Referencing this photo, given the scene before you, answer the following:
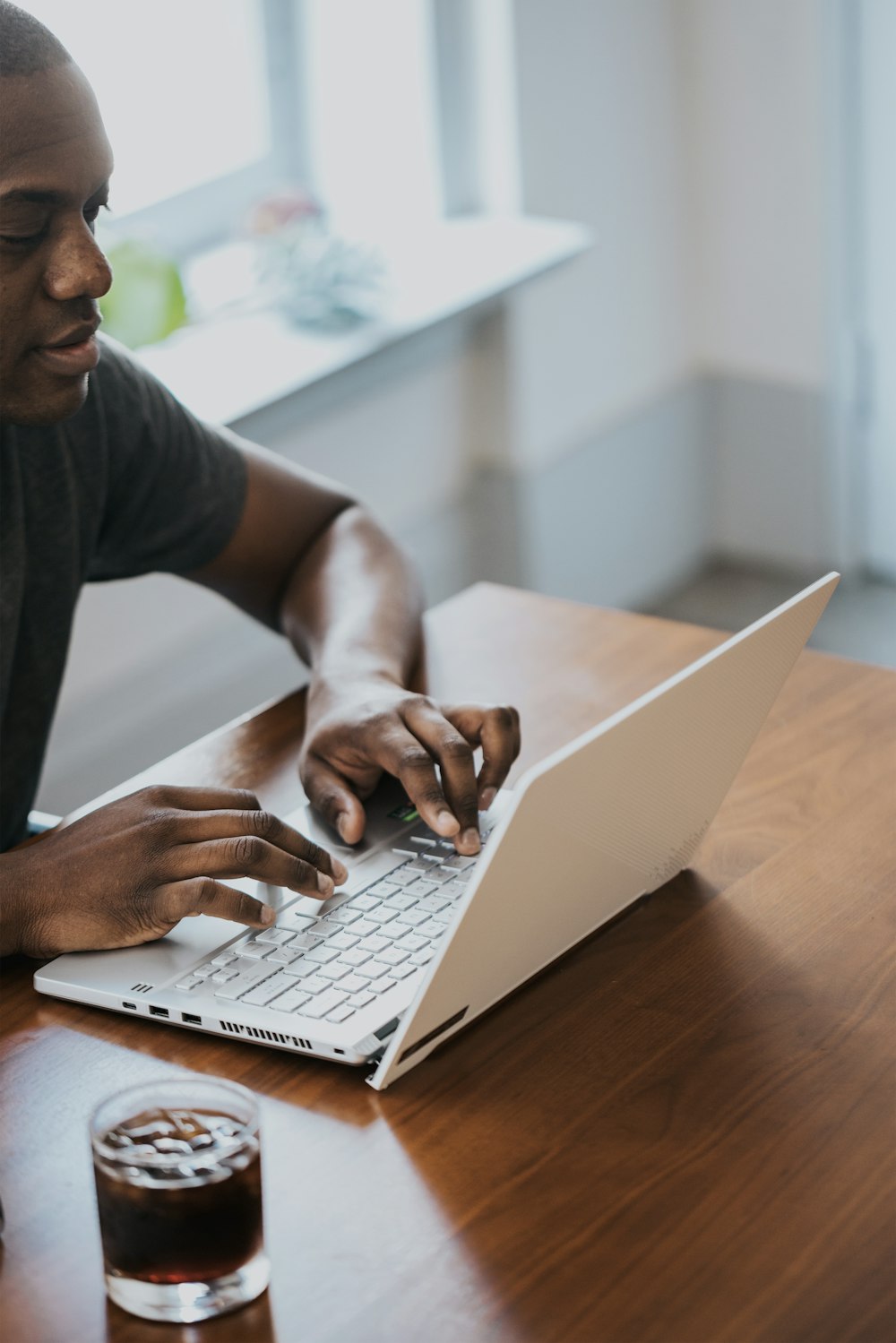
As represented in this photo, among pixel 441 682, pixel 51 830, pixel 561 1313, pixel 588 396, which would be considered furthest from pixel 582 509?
pixel 561 1313

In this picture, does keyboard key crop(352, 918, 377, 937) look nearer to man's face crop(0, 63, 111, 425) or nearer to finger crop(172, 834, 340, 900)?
finger crop(172, 834, 340, 900)

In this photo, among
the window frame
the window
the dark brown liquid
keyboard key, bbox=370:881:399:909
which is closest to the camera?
the dark brown liquid

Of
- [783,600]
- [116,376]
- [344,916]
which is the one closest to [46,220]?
[116,376]

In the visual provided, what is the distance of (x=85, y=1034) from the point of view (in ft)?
3.00

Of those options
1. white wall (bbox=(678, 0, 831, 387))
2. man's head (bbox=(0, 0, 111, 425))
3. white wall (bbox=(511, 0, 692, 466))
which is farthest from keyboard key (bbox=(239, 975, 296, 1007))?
white wall (bbox=(678, 0, 831, 387))

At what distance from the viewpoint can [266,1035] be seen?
881 mm

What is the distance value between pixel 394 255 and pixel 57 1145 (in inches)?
84.8

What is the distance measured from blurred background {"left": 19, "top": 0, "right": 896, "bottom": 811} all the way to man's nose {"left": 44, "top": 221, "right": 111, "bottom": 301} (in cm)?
108

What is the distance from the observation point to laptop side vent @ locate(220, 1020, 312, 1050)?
87cm

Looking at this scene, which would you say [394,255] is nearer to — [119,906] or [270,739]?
[270,739]

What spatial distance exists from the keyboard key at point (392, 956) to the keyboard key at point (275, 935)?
6cm

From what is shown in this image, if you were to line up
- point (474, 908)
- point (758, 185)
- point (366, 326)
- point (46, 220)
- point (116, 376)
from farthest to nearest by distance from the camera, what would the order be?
1. point (758, 185)
2. point (366, 326)
3. point (116, 376)
4. point (46, 220)
5. point (474, 908)

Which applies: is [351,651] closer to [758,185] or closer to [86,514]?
[86,514]

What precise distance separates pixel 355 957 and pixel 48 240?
0.52m
